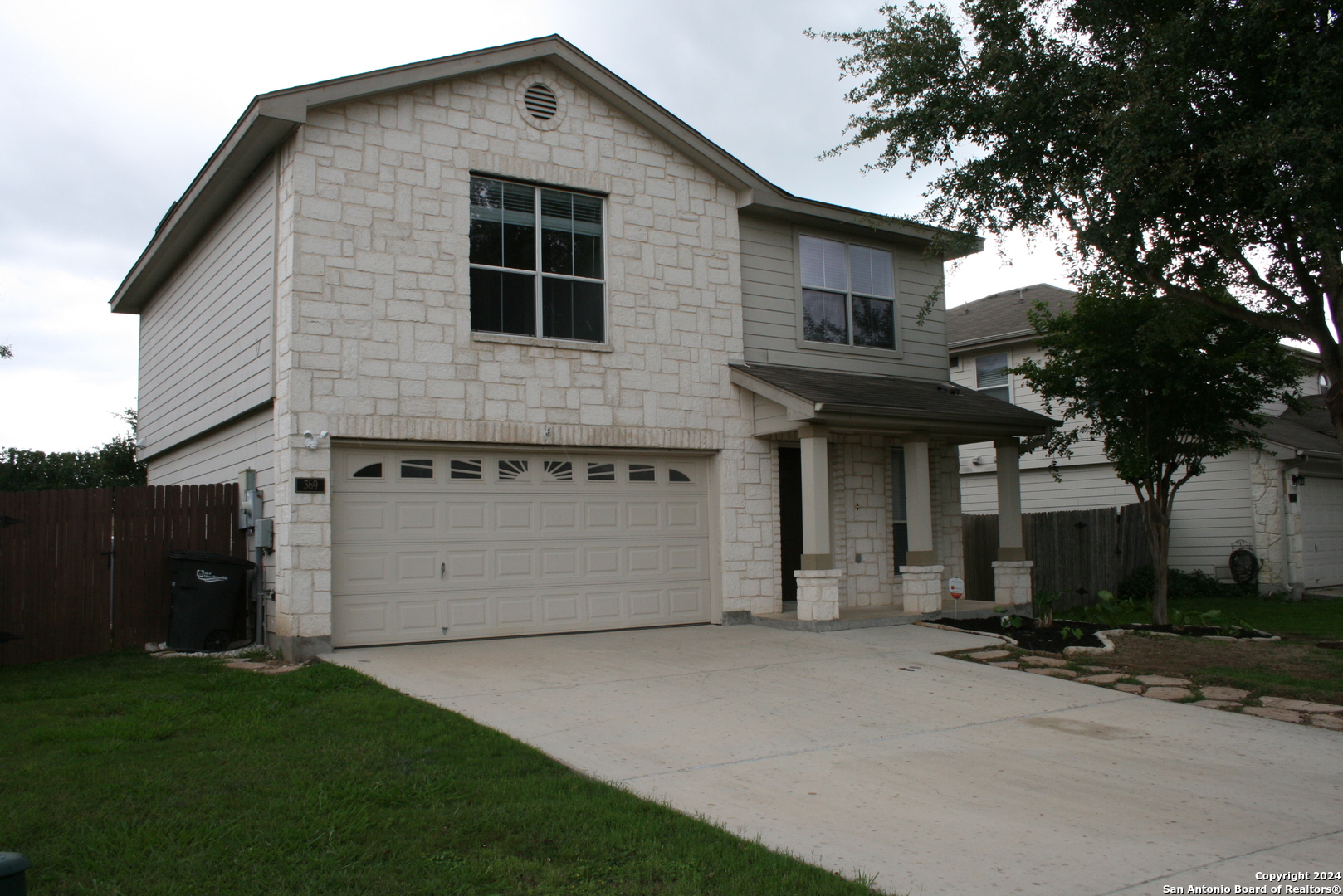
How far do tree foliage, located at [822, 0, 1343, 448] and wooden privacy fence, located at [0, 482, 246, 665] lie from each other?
8848mm

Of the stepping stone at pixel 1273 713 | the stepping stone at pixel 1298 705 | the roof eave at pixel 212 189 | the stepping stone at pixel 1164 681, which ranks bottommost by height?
the stepping stone at pixel 1273 713

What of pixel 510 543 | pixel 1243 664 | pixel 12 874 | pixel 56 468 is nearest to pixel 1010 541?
pixel 1243 664

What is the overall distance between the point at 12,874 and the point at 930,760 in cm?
483

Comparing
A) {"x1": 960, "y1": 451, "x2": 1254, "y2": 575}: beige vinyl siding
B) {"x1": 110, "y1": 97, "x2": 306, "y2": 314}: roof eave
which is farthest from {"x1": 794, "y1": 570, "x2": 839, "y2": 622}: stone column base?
{"x1": 960, "y1": 451, "x2": 1254, "y2": 575}: beige vinyl siding

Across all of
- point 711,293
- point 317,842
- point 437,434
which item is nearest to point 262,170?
point 437,434

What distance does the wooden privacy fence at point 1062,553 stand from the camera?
1666 centimetres

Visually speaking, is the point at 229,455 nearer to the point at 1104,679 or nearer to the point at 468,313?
the point at 468,313

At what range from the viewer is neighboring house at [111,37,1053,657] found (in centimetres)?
1052

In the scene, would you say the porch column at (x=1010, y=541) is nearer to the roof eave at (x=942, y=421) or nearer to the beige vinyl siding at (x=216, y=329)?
the roof eave at (x=942, y=421)

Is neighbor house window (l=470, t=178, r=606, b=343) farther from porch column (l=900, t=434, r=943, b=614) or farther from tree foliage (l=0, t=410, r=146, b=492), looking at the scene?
tree foliage (l=0, t=410, r=146, b=492)

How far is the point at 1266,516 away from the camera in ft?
60.9

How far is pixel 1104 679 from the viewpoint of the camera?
866 cm

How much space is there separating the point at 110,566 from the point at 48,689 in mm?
2815

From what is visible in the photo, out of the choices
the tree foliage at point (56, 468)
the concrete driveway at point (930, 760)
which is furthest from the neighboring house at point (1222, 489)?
the tree foliage at point (56, 468)
